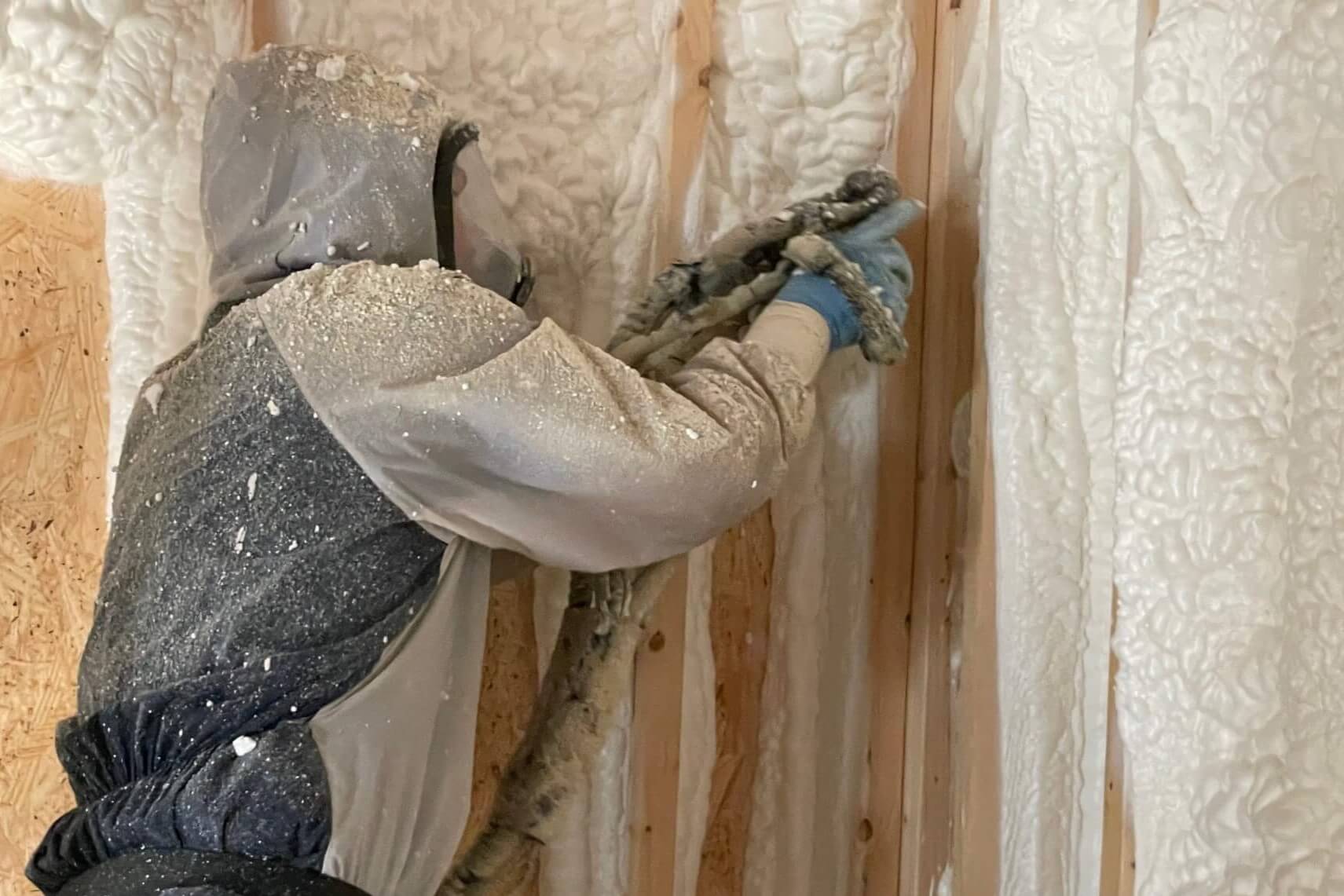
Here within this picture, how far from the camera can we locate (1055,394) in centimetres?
117

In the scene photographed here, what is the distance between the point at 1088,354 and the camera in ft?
3.66

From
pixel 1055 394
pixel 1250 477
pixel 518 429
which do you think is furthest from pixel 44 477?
pixel 1250 477

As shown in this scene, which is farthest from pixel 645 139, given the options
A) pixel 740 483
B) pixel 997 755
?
pixel 997 755

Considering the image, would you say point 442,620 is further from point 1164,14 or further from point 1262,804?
point 1164,14

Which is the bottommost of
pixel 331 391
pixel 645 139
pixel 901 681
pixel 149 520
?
pixel 901 681

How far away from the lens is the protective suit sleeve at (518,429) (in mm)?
1000

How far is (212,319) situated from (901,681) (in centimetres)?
97

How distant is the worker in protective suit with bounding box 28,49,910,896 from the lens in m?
1.00

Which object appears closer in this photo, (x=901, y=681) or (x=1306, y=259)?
(x=1306, y=259)

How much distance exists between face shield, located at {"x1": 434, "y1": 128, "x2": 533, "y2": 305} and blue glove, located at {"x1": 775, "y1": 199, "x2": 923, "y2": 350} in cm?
31

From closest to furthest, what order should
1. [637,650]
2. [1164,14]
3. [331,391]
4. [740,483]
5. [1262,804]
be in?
[1262,804] → [1164,14] → [331,391] → [740,483] → [637,650]

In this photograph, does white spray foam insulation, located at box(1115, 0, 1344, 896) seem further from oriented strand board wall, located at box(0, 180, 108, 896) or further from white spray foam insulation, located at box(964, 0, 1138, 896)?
oriented strand board wall, located at box(0, 180, 108, 896)


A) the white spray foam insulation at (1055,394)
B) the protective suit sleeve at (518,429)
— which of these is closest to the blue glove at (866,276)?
the white spray foam insulation at (1055,394)

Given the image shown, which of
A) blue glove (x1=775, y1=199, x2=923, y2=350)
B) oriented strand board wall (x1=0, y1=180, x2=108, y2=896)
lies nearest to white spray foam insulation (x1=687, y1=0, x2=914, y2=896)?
blue glove (x1=775, y1=199, x2=923, y2=350)
